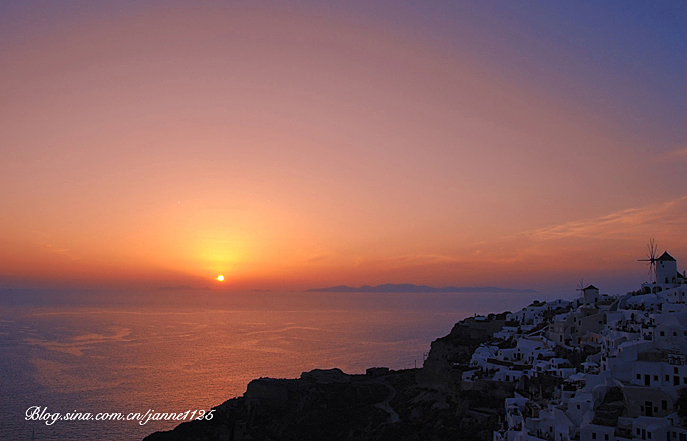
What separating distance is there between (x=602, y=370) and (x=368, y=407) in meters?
21.4

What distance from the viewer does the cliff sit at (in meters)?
35.5

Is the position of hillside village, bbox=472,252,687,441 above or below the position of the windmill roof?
below

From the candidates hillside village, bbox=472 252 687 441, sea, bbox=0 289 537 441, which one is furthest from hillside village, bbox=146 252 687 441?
sea, bbox=0 289 537 441

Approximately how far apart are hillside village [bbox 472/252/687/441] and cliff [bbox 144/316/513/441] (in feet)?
6.13

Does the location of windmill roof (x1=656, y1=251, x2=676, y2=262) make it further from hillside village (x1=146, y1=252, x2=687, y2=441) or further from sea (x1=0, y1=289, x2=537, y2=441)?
sea (x1=0, y1=289, x2=537, y2=441)

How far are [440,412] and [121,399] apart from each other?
41.8m

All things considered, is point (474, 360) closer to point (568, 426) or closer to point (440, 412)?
point (440, 412)

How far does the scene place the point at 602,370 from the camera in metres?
28.9

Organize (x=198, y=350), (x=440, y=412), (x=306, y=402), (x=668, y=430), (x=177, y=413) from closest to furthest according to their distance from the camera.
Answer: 1. (x=668, y=430)
2. (x=440, y=412)
3. (x=306, y=402)
4. (x=177, y=413)
5. (x=198, y=350)

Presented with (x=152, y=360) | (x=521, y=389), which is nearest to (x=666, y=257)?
(x=521, y=389)

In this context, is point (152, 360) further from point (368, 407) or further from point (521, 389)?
point (521, 389)

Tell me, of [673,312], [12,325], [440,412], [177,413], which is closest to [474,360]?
[440,412]

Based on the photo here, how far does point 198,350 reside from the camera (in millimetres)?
102625

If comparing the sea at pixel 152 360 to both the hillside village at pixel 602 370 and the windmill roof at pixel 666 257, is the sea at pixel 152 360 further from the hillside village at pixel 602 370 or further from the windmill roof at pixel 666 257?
the windmill roof at pixel 666 257
